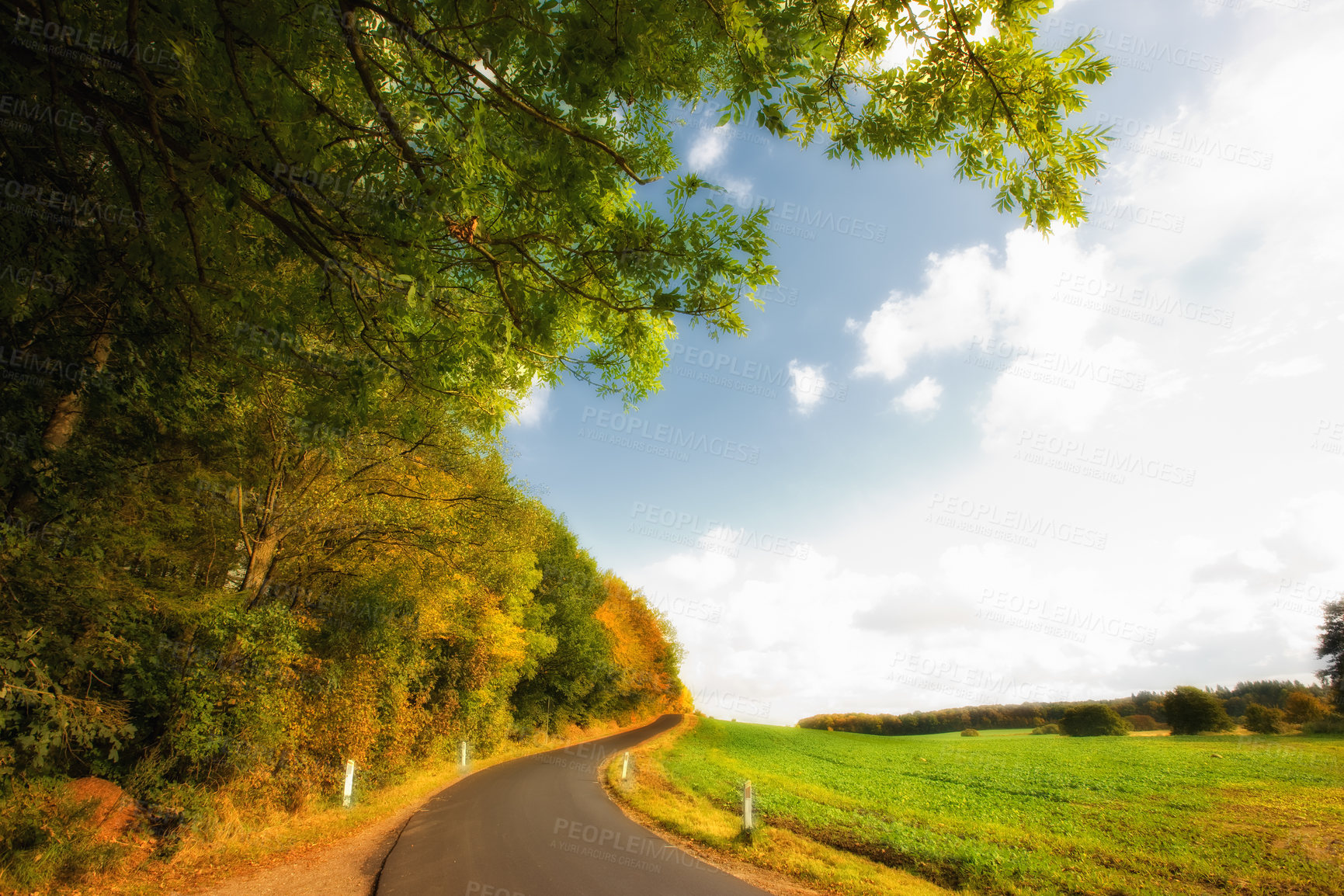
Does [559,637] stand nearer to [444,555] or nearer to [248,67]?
[444,555]

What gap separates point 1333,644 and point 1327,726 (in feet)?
38.5

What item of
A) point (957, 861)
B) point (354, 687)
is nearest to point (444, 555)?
point (354, 687)

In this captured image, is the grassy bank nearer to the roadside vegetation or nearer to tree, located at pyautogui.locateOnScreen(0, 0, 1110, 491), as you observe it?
the roadside vegetation

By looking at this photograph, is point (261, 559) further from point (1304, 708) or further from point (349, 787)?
point (1304, 708)

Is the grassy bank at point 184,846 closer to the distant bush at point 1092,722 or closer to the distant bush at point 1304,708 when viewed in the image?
the distant bush at point 1092,722

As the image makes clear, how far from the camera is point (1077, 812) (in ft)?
45.0

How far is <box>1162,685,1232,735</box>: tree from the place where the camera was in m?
37.8

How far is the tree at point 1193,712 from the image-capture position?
37.8 m

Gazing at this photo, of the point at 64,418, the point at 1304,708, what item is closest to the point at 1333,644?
the point at 1304,708

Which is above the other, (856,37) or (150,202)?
(856,37)

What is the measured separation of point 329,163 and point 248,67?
0.71 m

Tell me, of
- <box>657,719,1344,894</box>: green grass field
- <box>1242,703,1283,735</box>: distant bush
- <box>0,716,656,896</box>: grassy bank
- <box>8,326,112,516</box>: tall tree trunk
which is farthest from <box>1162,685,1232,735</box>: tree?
<box>8,326,112,516</box>: tall tree trunk

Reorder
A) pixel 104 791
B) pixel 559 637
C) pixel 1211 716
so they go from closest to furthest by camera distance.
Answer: pixel 104 791 → pixel 559 637 → pixel 1211 716

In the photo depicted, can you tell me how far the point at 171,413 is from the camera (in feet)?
17.6
